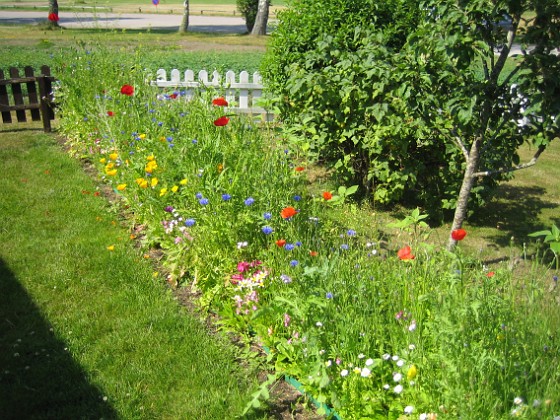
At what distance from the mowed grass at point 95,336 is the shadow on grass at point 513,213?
324cm

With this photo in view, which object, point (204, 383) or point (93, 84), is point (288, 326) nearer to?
point (204, 383)

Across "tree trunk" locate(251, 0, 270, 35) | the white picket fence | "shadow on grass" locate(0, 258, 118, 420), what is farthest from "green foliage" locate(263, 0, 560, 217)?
"tree trunk" locate(251, 0, 270, 35)

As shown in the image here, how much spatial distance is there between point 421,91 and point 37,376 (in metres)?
3.41

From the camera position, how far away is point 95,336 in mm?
3412

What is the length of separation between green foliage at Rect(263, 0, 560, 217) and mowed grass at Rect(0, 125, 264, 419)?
1868mm

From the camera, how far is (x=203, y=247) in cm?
375

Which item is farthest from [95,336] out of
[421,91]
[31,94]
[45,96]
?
[31,94]

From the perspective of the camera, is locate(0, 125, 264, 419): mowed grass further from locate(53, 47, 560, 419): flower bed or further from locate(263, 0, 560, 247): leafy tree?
locate(263, 0, 560, 247): leafy tree

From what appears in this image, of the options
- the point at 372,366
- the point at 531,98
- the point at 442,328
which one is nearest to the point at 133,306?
the point at 372,366

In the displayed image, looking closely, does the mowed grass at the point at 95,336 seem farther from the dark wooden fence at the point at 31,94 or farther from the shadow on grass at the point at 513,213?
the shadow on grass at the point at 513,213

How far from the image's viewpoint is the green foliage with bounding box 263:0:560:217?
4039 mm

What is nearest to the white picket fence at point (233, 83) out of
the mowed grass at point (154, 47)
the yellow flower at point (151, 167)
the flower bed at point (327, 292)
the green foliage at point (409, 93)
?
the mowed grass at point (154, 47)

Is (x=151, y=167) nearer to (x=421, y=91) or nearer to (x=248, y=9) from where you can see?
(x=421, y=91)

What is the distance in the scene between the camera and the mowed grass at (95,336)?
2883mm
